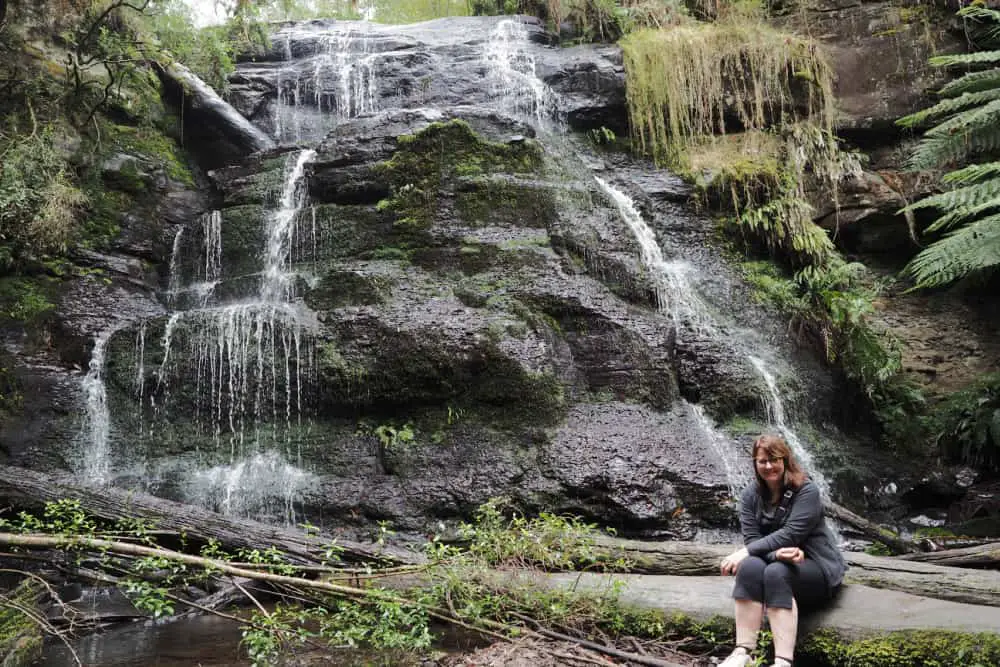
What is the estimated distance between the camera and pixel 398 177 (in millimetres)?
9805

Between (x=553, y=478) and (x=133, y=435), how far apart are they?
4.85 metres

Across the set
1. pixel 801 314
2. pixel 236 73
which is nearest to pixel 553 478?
pixel 801 314

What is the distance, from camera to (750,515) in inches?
157

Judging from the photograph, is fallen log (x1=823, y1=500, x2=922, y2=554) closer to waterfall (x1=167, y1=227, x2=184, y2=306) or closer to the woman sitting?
the woman sitting

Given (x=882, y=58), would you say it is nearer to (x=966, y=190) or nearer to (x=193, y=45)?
(x=966, y=190)

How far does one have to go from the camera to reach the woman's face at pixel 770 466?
3.83m

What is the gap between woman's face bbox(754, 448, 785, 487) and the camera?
3.83 meters

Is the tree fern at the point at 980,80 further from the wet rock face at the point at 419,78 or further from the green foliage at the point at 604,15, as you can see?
the green foliage at the point at 604,15

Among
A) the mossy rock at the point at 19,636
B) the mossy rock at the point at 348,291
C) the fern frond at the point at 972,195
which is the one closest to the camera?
the mossy rock at the point at 19,636

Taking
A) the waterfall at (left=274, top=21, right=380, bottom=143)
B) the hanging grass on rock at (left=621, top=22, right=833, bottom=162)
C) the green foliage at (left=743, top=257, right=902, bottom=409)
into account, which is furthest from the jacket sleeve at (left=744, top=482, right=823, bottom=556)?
the waterfall at (left=274, top=21, right=380, bottom=143)

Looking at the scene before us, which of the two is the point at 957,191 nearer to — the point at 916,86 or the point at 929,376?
the point at 929,376

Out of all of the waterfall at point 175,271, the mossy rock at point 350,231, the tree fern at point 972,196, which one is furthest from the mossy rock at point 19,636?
the tree fern at point 972,196

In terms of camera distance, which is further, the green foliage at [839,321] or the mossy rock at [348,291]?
the green foliage at [839,321]

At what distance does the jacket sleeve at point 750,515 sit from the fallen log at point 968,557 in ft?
5.98
